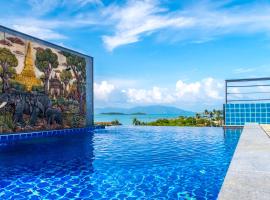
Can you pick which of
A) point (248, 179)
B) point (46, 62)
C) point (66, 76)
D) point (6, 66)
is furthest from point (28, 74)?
point (248, 179)

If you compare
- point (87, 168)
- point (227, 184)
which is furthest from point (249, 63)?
point (227, 184)

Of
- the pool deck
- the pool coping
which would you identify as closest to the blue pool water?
the pool deck

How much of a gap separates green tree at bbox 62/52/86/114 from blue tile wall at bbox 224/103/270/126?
39.1 ft

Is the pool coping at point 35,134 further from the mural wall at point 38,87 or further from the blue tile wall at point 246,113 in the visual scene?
the blue tile wall at point 246,113

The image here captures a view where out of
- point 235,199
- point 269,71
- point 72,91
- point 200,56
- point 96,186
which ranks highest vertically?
point 200,56

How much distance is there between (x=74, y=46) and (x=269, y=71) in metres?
16.1

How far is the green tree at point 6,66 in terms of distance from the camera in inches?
611

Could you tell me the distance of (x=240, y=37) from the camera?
21500 mm

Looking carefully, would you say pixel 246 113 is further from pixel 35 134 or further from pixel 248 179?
pixel 248 179

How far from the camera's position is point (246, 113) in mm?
21969

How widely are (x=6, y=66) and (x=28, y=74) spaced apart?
1813mm

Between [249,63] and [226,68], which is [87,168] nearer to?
[226,68]

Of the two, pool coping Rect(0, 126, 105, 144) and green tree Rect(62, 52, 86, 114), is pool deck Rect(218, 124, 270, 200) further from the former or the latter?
green tree Rect(62, 52, 86, 114)

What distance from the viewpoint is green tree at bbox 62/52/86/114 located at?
21.7 meters
